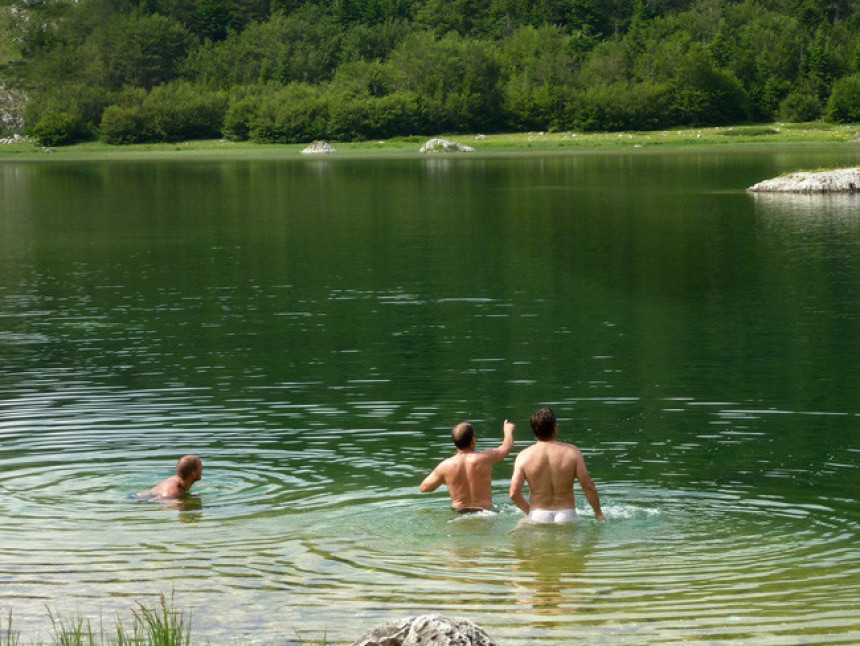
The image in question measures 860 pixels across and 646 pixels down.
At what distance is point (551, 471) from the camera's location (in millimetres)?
17297

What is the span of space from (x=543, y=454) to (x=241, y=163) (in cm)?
16681

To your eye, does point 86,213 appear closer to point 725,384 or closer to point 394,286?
point 394,286

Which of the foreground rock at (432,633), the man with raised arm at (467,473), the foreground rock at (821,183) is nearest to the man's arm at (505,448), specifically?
the man with raised arm at (467,473)

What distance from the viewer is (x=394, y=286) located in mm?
48719

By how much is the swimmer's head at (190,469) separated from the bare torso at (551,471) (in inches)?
201

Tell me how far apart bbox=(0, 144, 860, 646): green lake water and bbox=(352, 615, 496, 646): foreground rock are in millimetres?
2696

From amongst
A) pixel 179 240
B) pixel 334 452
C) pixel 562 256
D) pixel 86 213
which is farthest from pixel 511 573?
pixel 86 213

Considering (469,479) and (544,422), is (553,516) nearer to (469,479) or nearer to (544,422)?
(469,479)

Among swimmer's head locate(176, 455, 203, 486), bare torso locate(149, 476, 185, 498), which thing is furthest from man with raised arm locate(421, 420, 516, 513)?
bare torso locate(149, 476, 185, 498)

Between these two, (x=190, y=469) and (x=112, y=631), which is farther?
(x=190, y=469)

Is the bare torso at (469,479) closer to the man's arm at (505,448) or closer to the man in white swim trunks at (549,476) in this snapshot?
the man's arm at (505,448)

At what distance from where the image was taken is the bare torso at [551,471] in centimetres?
1705

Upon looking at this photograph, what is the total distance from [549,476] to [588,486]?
0.58 m

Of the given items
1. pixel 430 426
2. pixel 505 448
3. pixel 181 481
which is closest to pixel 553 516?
pixel 505 448
